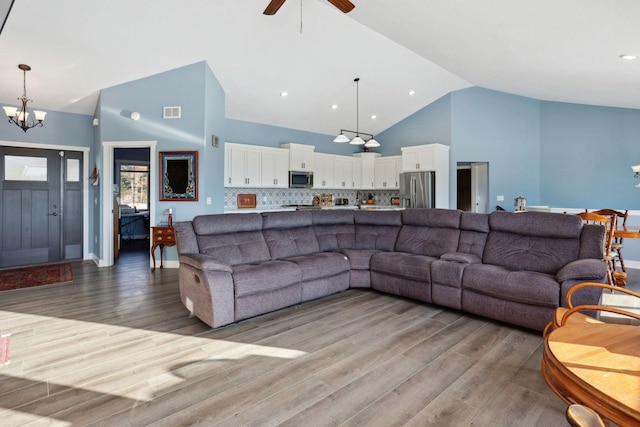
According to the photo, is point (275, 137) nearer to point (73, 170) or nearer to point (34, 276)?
point (73, 170)

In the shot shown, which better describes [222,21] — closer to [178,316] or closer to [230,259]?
[230,259]

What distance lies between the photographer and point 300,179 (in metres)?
7.82

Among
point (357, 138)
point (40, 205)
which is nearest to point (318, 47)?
point (357, 138)

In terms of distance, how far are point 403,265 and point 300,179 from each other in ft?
14.7

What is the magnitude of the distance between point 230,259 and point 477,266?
2555mm

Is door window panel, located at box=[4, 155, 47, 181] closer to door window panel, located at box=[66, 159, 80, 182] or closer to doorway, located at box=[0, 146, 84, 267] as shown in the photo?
doorway, located at box=[0, 146, 84, 267]

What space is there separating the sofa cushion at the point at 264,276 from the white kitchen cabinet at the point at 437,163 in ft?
16.1

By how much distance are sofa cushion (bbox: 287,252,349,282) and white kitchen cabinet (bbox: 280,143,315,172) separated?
12.8 ft

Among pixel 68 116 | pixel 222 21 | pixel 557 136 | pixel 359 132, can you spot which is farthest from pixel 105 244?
pixel 557 136

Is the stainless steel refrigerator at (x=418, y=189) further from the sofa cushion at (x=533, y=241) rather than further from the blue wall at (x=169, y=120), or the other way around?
the blue wall at (x=169, y=120)

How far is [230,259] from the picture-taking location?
3588 mm

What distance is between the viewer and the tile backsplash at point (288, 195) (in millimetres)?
7129

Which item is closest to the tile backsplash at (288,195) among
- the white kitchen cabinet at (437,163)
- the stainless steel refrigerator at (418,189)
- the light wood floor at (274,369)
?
the stainless steel refrigerator at (418,189)

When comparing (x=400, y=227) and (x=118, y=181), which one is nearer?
(x=400, y=227)
